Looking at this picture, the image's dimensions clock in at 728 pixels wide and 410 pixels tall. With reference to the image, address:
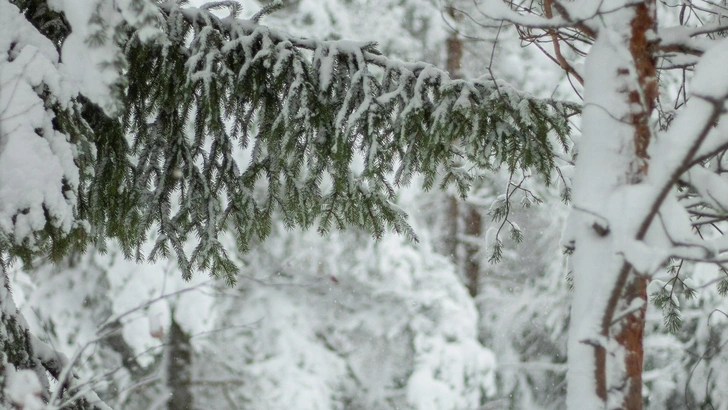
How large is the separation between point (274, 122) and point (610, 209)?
1652 millimetres

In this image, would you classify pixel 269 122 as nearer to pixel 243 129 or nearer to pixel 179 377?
pixel 243 129

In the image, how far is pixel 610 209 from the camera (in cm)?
148

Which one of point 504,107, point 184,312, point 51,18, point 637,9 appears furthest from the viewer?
point 184,312

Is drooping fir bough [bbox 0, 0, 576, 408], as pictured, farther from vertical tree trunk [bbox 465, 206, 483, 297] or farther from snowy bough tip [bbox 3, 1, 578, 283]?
vertical tree trunk [bbox 465, 206, 483, 297]

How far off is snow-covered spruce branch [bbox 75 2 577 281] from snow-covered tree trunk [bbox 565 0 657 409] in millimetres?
759

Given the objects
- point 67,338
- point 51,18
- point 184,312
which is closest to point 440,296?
point 184,312

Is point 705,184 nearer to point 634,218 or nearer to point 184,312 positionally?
point 634,218

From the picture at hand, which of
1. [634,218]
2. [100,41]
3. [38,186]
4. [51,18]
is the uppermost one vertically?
[51,18]

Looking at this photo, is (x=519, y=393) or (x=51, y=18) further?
(x=519, y=393)

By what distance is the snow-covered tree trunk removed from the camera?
152 cm

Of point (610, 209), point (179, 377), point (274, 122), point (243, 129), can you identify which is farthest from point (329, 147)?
point (179, 377)

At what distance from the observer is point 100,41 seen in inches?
63.2

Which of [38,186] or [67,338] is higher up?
[67,338]

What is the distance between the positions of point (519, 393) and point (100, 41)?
10.1 meters
